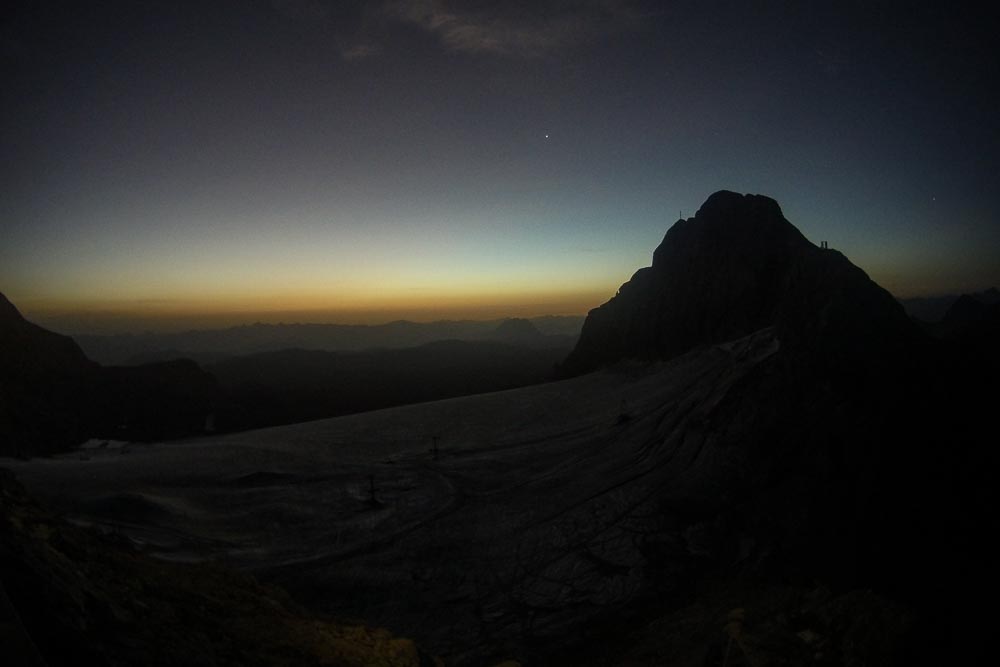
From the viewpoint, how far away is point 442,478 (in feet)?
78.2

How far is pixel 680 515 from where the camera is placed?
16594 millimetres

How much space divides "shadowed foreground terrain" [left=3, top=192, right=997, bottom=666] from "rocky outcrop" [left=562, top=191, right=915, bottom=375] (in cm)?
20

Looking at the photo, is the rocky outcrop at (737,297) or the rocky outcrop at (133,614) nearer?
the rocky outcrop at (133,614)

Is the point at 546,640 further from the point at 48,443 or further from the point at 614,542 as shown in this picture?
the point at 48,443

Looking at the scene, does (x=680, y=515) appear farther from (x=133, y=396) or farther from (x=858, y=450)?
(x=133, y=396)

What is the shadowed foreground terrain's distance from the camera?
10641mm

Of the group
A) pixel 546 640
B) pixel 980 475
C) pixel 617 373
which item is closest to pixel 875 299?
pixel 980 475

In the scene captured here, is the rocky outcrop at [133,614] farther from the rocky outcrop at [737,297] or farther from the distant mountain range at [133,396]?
the distant mountain range at [133,396]

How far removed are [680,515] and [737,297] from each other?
2679 centimetres

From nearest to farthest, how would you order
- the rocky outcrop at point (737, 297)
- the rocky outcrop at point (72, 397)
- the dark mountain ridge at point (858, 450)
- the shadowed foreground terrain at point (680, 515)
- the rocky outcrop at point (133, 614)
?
the rocky outcrop at point (133, 614)
the shadowed foreground terrain at point (680, 515)
the dark mountain ridge at point (858, 450)
the rocky outcrop at point (737, 297)
the rocky outcrop at point (72, 397)

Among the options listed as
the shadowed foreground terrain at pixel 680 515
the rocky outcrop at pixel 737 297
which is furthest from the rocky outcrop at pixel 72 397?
the rocky outcrop at pixel 737 297

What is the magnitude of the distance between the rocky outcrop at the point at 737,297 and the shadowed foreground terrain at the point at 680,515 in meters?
0.20

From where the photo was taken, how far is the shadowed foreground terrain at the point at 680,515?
1064cm

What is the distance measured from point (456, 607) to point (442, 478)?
1010 cm
